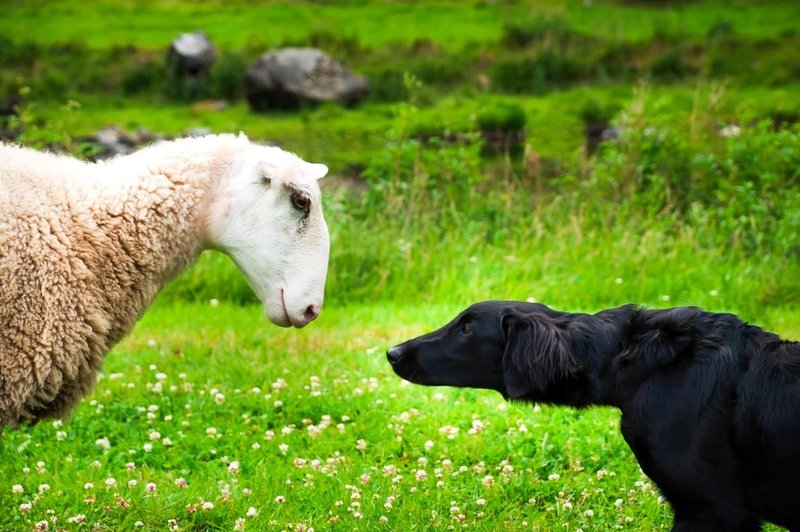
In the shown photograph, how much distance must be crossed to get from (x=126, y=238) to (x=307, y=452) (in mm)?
1574

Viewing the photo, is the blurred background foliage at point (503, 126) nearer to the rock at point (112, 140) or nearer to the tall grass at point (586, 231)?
the tall grass at point (586, 231)

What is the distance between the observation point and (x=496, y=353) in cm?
445

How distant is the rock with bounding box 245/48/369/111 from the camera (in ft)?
81.2


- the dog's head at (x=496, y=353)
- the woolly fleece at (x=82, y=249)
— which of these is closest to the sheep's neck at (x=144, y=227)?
the woolly fleece at (x=82, y=249)

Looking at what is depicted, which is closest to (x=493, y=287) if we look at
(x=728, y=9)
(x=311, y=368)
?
(x=311, y=368)

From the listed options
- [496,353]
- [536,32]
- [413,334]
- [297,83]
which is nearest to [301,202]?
[496,353]

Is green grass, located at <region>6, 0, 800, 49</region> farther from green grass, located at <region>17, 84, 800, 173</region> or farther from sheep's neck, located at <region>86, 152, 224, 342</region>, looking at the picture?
sheep's neck, located at <region>86, 152, 224, 342</region>

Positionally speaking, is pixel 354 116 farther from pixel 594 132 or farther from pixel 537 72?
pixel 594 132

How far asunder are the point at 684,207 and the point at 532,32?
1828cm

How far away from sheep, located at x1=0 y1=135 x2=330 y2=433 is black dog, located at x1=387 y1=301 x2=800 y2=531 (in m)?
0.73

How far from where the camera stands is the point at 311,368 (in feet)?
21.4

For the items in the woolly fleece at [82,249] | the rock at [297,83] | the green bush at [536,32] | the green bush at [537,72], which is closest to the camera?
the woolly fleece at [82,249]

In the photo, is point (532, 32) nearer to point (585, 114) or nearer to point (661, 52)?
point (661, 52)

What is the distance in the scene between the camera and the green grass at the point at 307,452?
182 inches
